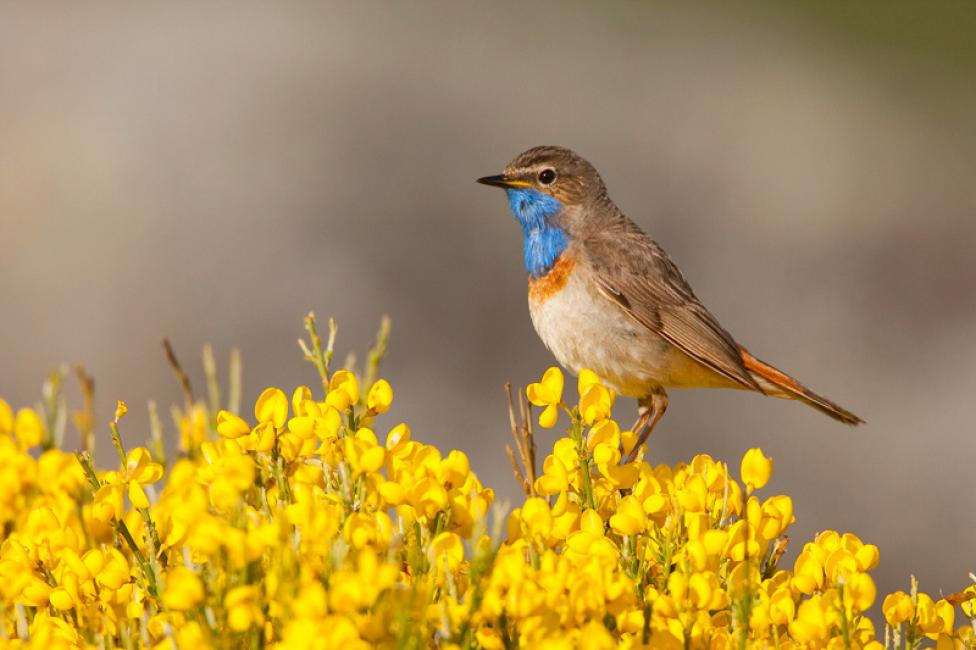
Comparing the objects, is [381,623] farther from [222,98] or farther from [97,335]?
[222,98]

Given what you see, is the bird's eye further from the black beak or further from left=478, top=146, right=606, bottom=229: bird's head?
the black beak

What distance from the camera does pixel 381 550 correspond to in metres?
2.08

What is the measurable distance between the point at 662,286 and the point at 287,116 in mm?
3371

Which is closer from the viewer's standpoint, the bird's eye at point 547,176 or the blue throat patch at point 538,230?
the blue throat patch at point 538,230

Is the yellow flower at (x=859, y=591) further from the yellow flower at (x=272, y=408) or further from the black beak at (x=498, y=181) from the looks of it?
the black beak at (x=498, y=181)

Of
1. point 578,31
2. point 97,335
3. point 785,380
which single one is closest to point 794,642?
point 785,380

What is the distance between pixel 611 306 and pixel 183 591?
10.4ft

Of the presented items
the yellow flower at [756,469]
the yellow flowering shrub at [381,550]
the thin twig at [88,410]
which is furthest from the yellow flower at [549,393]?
the thin twig at [88,410]

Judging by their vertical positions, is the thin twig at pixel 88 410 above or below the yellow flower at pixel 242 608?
above

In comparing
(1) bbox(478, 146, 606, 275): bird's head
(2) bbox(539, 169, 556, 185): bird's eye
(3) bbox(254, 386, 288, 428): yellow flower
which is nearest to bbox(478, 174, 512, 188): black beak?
(1) bbox(478, 146, 606, 275): bird's head

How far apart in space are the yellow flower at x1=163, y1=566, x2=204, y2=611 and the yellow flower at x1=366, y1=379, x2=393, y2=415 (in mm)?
736

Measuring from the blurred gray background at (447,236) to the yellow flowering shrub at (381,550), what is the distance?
172 inches

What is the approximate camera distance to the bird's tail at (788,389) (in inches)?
183

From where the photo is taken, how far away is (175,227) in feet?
24.1
